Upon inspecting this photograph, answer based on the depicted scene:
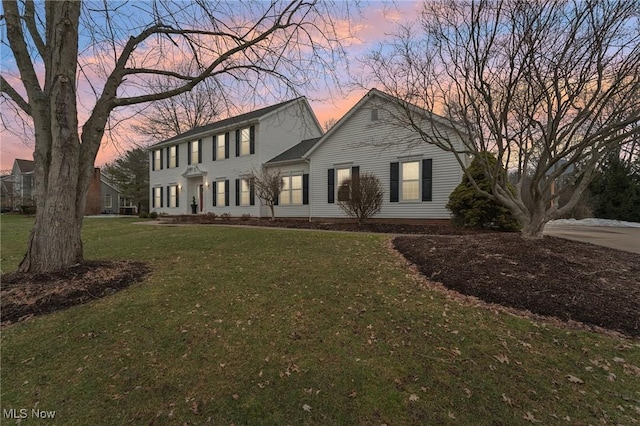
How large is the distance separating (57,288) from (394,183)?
11.8 metres

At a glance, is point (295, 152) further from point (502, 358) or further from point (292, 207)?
point (502, 358)

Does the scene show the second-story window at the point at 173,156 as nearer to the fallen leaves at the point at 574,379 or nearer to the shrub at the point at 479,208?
the shrub at the point at 479,208

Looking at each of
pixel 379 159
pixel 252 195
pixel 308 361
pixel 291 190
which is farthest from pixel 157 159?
pixel 308 361

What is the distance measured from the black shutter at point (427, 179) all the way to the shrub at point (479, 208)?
187 cm

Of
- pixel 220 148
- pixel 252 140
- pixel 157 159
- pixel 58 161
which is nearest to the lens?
pixel 58 161

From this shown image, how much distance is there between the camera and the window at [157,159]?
25.3 meters

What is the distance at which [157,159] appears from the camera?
2561 centimetres

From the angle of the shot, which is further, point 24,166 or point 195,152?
point 24,166

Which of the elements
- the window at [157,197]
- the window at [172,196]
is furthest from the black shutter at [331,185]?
the window at [157,197]

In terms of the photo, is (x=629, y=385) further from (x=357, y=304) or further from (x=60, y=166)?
(x=60, y=166)

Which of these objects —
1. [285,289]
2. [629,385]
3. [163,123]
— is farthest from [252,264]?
[163,123]

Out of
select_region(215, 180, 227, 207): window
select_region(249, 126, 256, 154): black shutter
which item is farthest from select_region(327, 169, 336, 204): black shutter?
select_region(215, 180, 227, 207): window

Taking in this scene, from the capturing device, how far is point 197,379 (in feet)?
9.40

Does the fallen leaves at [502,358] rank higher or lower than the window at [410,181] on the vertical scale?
lower
